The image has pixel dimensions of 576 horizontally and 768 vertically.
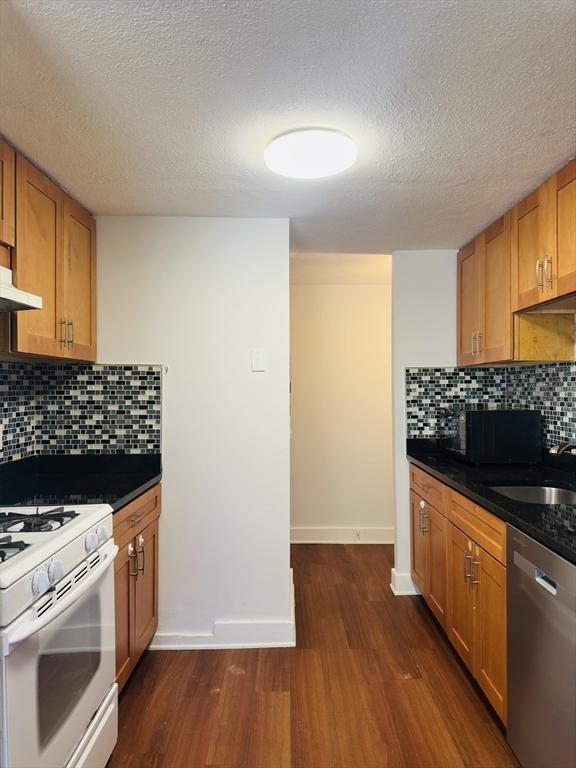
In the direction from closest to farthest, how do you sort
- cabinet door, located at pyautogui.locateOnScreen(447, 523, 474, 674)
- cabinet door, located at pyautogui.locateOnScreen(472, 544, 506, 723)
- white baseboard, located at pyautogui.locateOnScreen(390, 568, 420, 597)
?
cabinet door, located at pyautogui.locateOnScreen(472, 544, 506, 723) < cabinet door, located at pyautogui.locateOnScreen(447, 523, 474, 674) < white baseboard, located at pyautogui.locateOnScreen(390, 568, 420, 597)

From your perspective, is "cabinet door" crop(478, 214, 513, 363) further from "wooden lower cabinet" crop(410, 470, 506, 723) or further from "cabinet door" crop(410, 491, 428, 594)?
"cabinet door" crop(410, 491, 428, 594)

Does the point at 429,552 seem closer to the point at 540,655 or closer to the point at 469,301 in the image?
the point at 540,655

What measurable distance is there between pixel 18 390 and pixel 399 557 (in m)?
2.47

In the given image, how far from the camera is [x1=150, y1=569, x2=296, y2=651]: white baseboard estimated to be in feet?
7.84

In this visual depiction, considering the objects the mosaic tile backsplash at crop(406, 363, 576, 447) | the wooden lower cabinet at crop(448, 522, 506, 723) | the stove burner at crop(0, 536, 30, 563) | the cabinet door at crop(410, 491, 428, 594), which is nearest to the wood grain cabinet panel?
Result: the cabinet door at crop(410, 491, 428, 594)

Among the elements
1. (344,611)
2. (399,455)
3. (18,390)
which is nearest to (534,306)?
(399,455)

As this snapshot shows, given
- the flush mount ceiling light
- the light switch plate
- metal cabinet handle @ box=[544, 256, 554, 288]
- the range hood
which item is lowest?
the light switch plate

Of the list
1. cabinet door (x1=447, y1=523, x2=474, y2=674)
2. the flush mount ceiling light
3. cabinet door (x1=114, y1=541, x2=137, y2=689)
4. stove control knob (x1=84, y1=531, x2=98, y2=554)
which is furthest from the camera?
cabinet door (x1=447, y1=523, x2=474, y2=674)

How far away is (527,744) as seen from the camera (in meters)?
1.52

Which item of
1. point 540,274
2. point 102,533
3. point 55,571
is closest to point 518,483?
point 540,274

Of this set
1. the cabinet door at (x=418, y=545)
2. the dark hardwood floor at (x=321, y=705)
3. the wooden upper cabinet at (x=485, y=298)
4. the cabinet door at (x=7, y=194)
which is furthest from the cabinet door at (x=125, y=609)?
the wooden upper cabinet at (x=485, y=298)

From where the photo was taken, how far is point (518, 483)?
2.19 metres

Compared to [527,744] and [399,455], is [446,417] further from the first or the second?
[527,744]

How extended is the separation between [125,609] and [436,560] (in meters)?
1.58
